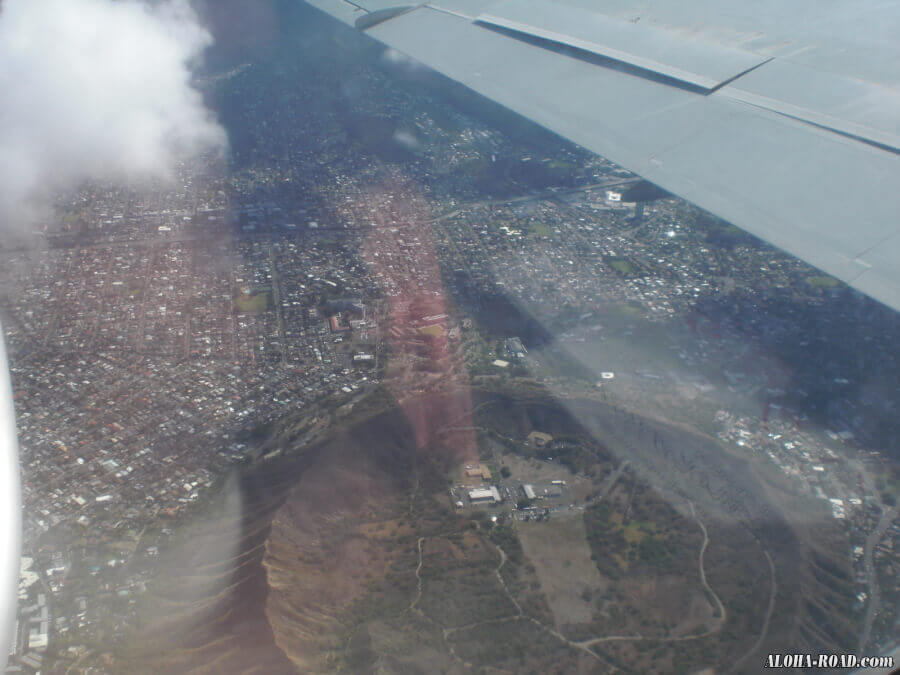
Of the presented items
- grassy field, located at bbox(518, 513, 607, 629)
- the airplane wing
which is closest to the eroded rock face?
grassy field, located at bbox(518, 513, 607, 629)

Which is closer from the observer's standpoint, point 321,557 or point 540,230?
point 321,557

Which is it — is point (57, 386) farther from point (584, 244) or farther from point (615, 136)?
point (584, 244)

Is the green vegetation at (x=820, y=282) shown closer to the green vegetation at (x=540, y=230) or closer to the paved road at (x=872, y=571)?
the green vegetation at (x=540, y=230)

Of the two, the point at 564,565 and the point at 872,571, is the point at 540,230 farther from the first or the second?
the point at 872,571

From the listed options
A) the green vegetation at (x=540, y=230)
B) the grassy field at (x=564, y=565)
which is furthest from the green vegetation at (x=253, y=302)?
the grassy field at (x=564, y=565)

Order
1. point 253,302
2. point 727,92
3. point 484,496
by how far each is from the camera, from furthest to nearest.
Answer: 1. point 253,302
2. point 484,496
3. point 727,92

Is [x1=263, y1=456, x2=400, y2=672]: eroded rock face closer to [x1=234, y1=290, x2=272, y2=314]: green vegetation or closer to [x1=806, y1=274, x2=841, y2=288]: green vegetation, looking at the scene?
[x1=234, y1=290, x2=272, y2=314]: green vegetation

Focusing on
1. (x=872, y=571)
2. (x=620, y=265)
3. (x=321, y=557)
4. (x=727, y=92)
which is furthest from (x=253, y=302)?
(x=872, y=571)

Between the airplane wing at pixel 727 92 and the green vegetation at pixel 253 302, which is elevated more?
the airplane wing at pixel 727 92

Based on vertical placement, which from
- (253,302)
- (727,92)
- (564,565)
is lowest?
(564,565)
